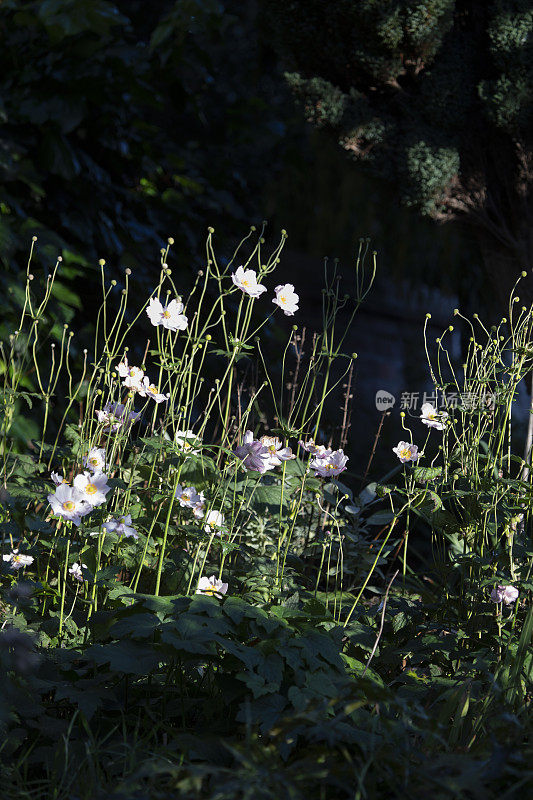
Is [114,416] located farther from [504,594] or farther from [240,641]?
[504,594]

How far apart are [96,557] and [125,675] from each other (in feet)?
1.21

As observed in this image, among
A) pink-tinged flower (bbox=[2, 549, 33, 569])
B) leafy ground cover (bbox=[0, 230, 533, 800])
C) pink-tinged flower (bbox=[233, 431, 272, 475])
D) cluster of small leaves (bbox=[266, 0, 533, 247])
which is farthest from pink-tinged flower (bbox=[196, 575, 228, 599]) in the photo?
cluster of small leaves (bbox=[266, 0, 533, 247])

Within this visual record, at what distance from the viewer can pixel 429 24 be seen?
13.7 feet

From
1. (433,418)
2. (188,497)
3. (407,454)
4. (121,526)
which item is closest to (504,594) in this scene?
(407,454)

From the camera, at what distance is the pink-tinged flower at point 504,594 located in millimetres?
2076

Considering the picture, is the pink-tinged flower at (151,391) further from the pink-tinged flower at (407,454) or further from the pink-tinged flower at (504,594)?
the pink-tinged flower at (504,594)

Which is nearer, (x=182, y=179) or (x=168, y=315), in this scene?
(x=168, y=315)

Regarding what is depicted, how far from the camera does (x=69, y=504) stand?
1801mm

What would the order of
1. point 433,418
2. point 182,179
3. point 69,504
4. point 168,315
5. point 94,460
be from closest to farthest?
point 69,504, point 94,460, point 168,315, point 433,418, point 182,179

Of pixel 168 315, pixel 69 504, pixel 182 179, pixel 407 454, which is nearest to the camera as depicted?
pixel 69 504

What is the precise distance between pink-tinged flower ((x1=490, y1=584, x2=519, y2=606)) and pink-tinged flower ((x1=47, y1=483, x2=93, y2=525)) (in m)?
1.09

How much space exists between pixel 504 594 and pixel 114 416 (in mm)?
1176

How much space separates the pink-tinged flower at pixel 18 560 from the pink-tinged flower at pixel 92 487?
1.11ft

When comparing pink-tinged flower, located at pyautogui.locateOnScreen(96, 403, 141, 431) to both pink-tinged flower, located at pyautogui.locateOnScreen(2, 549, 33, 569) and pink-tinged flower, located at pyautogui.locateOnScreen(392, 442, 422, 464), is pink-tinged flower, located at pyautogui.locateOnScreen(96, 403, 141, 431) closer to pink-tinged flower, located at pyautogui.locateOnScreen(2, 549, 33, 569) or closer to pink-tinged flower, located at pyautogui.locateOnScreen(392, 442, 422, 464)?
pink-tinged flower, located at pyautogui.locateOnScreen(2, 549, 33, 569)
